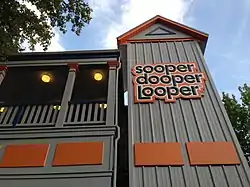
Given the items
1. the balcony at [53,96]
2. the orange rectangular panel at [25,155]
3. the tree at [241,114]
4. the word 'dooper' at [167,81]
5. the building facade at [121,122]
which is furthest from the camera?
the tree at [241,114]

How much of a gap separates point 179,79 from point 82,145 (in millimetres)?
3364

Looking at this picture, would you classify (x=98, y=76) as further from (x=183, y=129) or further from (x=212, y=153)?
(x=212, y=153)

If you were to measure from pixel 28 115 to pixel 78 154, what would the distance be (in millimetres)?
1841

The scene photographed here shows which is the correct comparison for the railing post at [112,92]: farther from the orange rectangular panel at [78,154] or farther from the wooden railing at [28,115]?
the wooden railing at [28,115]

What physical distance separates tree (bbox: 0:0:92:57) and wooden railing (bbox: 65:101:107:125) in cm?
245

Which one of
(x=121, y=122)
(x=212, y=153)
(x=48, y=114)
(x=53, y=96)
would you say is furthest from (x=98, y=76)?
(x=212, y=153)

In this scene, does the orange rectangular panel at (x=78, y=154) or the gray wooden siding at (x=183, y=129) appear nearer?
the gray wooden siding at (x=183, y=129)

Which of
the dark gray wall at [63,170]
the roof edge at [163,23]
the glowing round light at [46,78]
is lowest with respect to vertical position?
the dark gray wall at [63,170]

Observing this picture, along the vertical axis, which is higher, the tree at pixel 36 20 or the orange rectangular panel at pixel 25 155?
the tree at pixel 36 20

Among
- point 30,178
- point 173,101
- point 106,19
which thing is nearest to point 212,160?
point 173,101

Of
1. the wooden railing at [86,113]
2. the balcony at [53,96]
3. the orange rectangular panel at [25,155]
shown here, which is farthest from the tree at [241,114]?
the orange rectangular panel at [25,155]

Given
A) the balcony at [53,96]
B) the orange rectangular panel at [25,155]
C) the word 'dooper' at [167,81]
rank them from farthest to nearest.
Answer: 1. the word 'dooper' at [167,81]
2. the balcony at [53,96]
3. the orange rectangular panel at [25,155]

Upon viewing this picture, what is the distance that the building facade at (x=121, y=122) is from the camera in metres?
5.53

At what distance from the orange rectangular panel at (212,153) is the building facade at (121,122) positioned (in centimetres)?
2
